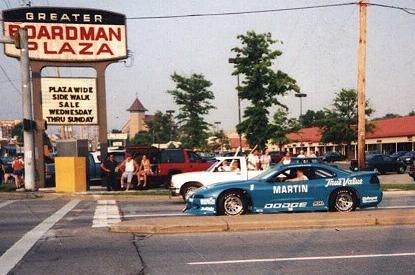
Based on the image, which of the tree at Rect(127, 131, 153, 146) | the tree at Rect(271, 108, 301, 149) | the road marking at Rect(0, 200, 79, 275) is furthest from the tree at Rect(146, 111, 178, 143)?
the road marking at Rect(0, 200, 79, 275)

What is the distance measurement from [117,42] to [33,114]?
18.7 ft

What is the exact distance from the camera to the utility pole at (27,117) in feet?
72.0

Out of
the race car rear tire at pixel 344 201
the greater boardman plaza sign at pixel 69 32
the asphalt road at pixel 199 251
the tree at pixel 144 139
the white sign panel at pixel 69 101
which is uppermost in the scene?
the greater boardman plaza sign at pixel 69 32

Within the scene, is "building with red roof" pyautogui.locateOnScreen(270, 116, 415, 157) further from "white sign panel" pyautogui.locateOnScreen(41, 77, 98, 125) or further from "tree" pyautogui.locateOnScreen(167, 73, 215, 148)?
"white sign panel" pyautogui.locateOnScreen(41, 77, 98, 125)

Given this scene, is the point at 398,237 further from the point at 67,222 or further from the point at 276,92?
the point at 276,92

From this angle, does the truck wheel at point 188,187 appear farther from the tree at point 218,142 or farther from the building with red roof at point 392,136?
the tree at point 218,142

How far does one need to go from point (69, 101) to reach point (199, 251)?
1853 cm

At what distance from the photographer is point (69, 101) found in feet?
82.2

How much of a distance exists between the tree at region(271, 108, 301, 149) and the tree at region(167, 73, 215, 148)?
12.0 metres

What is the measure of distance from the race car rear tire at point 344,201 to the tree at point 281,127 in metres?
22.7

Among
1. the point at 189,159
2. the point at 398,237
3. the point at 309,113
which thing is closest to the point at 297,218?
the point at 398,237

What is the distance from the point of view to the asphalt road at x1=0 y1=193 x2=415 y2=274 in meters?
7.04

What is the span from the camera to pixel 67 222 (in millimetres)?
12359

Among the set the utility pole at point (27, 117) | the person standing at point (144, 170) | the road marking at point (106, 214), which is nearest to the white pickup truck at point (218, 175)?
the road marking at point (106, 214)
